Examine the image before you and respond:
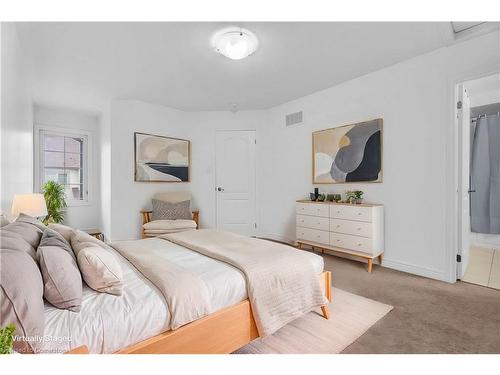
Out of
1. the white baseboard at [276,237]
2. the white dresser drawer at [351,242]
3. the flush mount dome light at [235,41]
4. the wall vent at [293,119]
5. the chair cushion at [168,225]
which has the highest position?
the flush mount dome light at [235,41]

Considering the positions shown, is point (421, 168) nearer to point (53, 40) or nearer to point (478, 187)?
point (478, 187)

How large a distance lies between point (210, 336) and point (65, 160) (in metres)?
5.08

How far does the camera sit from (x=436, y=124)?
2674mm

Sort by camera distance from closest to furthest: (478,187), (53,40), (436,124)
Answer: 1. (53,40)
2. (436,124)
3. (478,187)

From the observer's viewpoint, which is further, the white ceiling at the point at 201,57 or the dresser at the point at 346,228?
the dresser at the point at 346,228

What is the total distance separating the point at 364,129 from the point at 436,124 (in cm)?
79

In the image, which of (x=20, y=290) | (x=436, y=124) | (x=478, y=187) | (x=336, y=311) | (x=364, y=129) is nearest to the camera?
(x=20, y=290)

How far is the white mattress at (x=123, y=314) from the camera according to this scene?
1.01 m

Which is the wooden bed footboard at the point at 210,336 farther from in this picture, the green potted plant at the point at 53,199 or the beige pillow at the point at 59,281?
the green potted plant at the point at 53,199

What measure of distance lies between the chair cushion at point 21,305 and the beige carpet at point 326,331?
108 cm

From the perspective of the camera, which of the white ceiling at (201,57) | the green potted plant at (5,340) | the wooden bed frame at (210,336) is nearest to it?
the green potted plant at (5,340)

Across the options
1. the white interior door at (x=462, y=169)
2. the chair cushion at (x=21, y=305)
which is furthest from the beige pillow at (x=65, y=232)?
the white interior door at (x=462, y=169)
